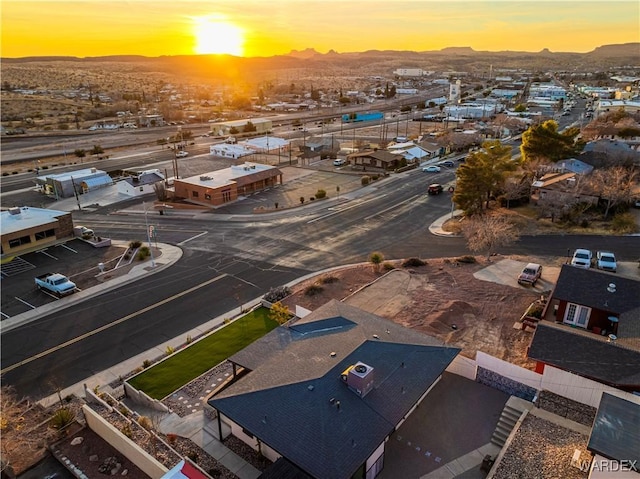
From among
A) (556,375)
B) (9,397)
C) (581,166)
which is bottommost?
(9,397)

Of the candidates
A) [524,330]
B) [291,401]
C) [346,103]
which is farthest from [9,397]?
[346,103]

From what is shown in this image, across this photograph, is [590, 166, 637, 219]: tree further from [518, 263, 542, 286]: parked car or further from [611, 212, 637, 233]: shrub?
[518, 263, 542, 286]: parked car

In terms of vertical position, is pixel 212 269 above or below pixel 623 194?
below

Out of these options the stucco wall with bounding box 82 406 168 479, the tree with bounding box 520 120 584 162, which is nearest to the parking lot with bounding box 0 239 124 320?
the stucco wall with bounding box 82 406 168 479

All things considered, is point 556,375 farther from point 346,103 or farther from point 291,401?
point 346,103

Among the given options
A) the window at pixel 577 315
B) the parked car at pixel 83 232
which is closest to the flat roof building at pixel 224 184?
the parked car at pixel 83 232
